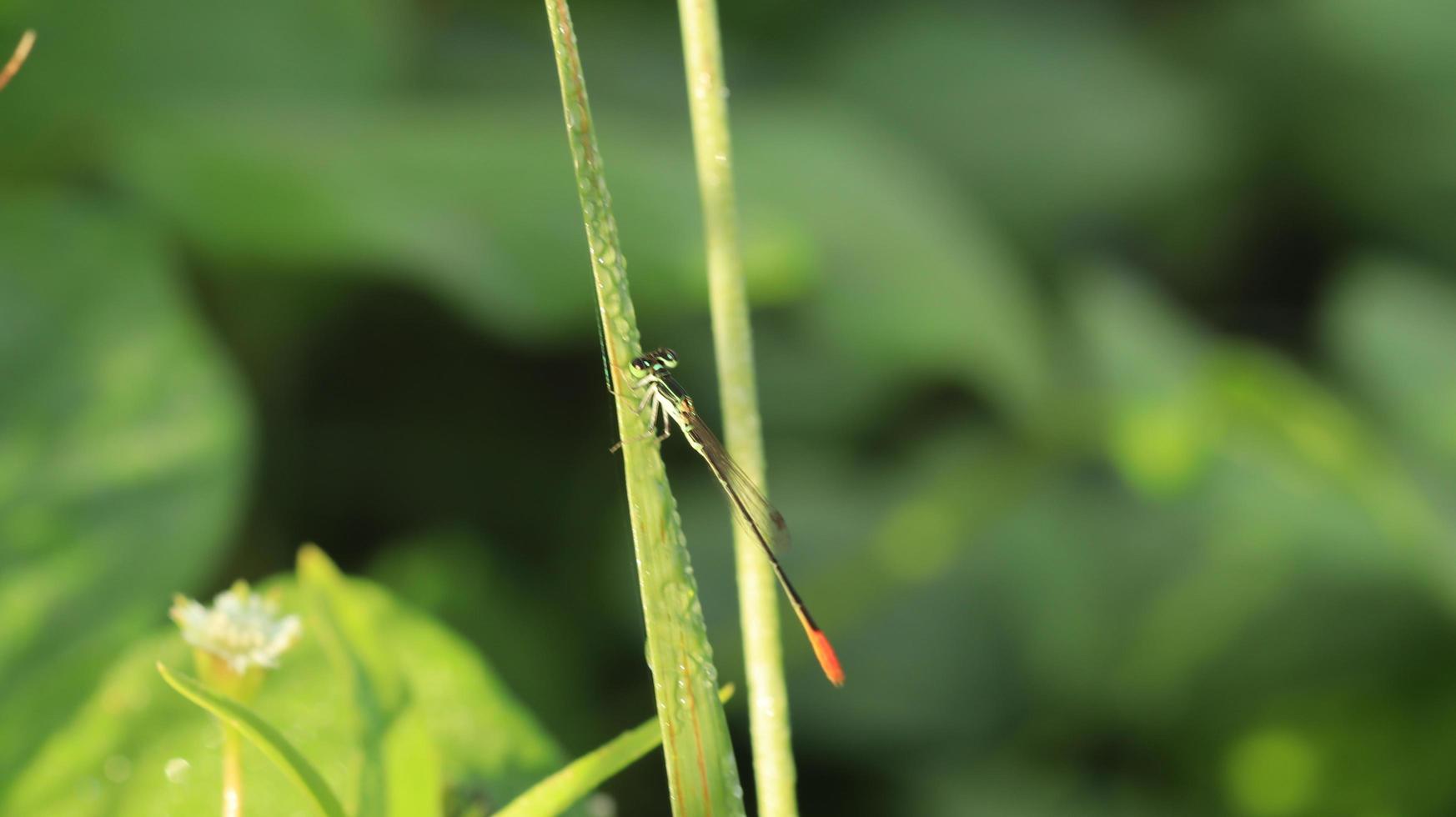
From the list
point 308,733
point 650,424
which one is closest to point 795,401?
point 308,733

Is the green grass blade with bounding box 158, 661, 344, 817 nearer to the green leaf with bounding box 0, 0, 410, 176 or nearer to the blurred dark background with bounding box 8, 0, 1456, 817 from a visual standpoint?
the blurred dark background with bounding box 8, 0, 1456, 817

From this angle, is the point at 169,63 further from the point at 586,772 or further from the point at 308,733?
the point at 586,772

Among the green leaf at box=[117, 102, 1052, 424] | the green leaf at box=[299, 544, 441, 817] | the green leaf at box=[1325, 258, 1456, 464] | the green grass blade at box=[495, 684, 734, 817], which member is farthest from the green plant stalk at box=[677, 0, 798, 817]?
the green leaf at box=[1325, 258, 1456, 464]

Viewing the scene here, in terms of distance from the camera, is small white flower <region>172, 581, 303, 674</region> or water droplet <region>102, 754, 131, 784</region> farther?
water droplet <region>102, 754, 131, 784</region>

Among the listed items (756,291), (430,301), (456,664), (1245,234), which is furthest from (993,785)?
(1245,234)

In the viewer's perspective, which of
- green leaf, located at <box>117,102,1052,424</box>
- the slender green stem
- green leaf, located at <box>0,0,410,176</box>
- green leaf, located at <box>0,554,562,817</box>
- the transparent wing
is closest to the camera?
the slender green stem

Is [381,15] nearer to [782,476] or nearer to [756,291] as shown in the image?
[756,291]

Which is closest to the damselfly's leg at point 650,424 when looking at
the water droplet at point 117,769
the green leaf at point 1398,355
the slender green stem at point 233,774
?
the slender green stem at point 233,774
